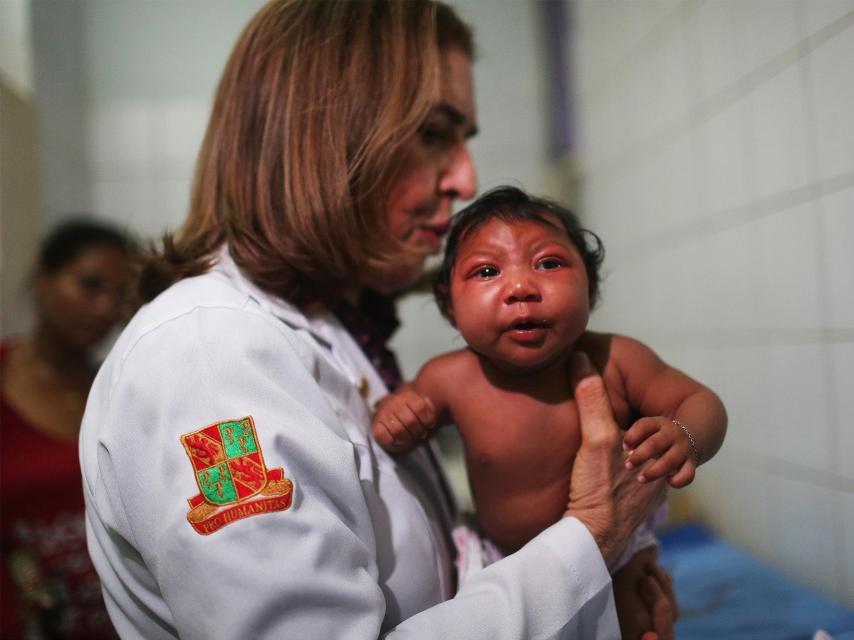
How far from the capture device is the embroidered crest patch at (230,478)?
1.57 feet

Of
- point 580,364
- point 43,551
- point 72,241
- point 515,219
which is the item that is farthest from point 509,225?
point 72,241

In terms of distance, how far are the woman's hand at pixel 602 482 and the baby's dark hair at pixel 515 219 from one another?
0.36 ft

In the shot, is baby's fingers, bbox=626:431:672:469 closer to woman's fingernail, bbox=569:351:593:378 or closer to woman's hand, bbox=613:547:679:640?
woman's fingernail, bbox=569:351:593:378

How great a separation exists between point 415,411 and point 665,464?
267 mm

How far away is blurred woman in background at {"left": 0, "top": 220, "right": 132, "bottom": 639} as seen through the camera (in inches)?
50.3

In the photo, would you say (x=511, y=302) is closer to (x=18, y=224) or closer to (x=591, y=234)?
(x=591, y=234)

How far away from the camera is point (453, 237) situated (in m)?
0.64

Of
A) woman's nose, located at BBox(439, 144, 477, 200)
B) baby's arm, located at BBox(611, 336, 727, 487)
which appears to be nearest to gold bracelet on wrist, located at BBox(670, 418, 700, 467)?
baby's arm, located at BBox(611, 336, 727, 487)

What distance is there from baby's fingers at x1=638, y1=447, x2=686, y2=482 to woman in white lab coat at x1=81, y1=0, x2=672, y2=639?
0.31 ft

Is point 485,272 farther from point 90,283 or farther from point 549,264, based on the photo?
point 90,283

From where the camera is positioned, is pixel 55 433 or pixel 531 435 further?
pixel 55 433

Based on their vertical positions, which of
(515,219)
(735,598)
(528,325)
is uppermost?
(515,219)

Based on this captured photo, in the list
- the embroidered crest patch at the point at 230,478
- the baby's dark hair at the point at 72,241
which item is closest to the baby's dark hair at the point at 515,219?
the embroidered crest patch at the point at 230,478

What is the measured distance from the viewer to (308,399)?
578mm
